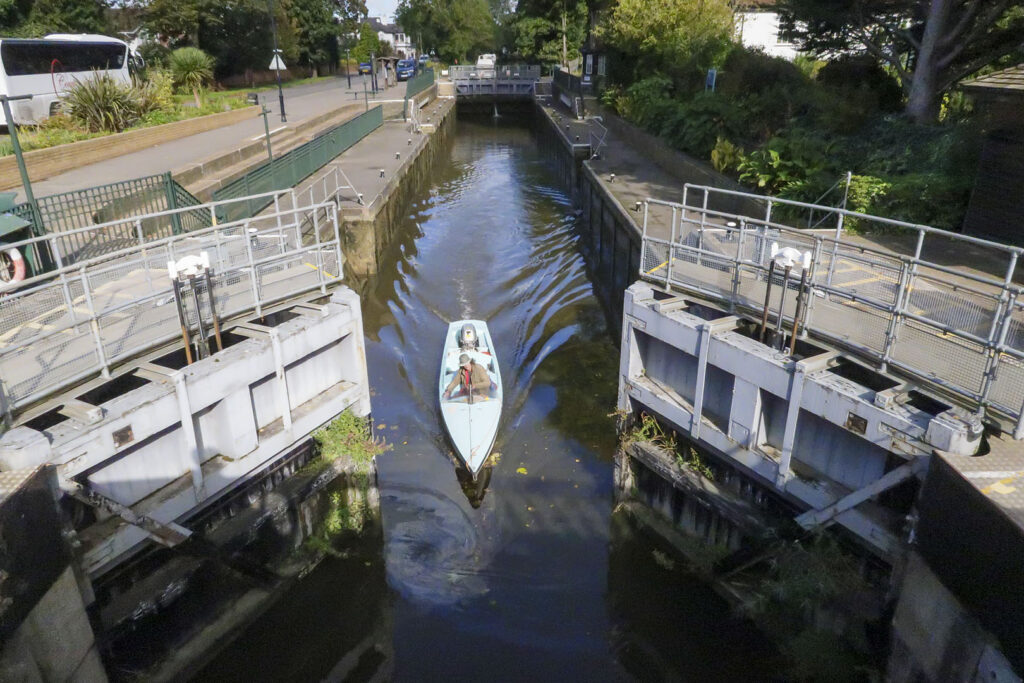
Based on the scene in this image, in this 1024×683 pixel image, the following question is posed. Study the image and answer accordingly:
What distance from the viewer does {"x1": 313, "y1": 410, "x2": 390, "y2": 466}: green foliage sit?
1180 centimetres

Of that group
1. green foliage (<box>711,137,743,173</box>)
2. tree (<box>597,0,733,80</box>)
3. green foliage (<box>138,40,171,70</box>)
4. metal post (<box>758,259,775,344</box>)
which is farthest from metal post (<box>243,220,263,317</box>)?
green foliage (<box>138,40,171,70</box>)

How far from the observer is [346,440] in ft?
39.3

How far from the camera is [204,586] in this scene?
31.7 ft

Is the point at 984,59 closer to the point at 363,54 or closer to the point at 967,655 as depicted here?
the point at 967,655

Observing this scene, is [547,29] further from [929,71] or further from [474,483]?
[474,483]

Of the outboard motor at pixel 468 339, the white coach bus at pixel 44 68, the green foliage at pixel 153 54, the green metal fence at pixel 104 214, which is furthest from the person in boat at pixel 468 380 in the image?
the green foliage at pixel 153 54

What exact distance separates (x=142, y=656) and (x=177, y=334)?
166 inches

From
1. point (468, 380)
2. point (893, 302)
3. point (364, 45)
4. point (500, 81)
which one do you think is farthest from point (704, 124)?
point (364, 45)

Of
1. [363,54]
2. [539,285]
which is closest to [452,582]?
[539,285]

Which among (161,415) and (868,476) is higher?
(161,415)

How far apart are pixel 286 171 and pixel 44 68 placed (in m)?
13.5

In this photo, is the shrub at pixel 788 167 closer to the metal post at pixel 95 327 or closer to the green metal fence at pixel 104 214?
the green metal fence at pixel 104 214

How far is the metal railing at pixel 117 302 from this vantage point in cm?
862

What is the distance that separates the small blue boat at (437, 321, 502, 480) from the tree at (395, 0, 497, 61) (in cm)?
9216
